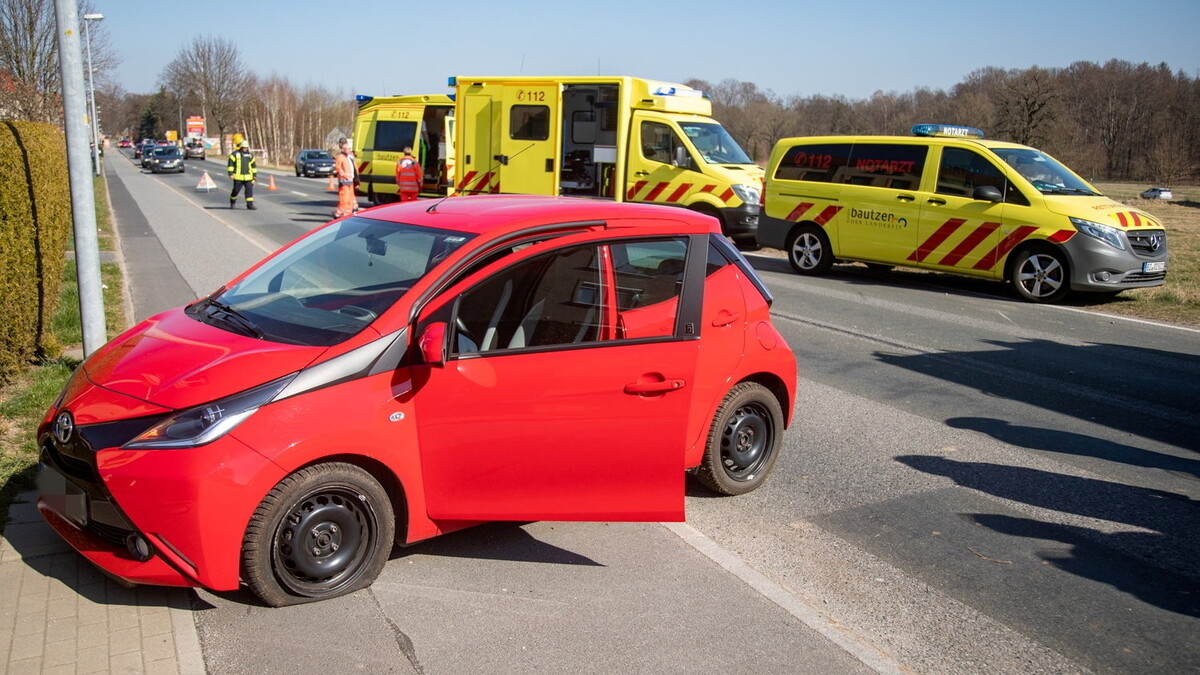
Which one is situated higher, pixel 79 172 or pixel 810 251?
pixel 79 172

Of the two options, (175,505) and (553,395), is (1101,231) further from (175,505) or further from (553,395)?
(175,505)

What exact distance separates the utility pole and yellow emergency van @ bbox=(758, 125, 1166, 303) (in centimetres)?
1051

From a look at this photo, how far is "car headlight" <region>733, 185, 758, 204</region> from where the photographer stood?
666 inches

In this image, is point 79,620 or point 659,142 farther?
point 659,142

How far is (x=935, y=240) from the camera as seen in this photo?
44.9ft

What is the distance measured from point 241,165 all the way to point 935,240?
18.8 meters

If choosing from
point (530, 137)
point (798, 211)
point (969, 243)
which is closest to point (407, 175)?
point (530, 137)

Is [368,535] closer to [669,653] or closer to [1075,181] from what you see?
[669,653]

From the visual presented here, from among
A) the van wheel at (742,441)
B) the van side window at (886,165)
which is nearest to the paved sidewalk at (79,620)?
the van wheel at (742,441)

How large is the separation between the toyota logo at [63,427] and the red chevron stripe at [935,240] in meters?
11.9

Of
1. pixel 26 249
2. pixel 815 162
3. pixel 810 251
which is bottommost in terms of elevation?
pixel 810 251

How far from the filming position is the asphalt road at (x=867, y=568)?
386 centimetres

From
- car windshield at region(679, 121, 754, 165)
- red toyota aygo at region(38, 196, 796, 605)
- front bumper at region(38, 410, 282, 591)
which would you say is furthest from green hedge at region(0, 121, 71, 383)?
car windshield at region(679, 121, 754, 165)

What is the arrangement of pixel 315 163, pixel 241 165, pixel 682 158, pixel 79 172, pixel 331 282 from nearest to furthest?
pixel 331 282 < pixel 79 172 < pixel 682 158 < pixel 241 165 < pixel 315 163
